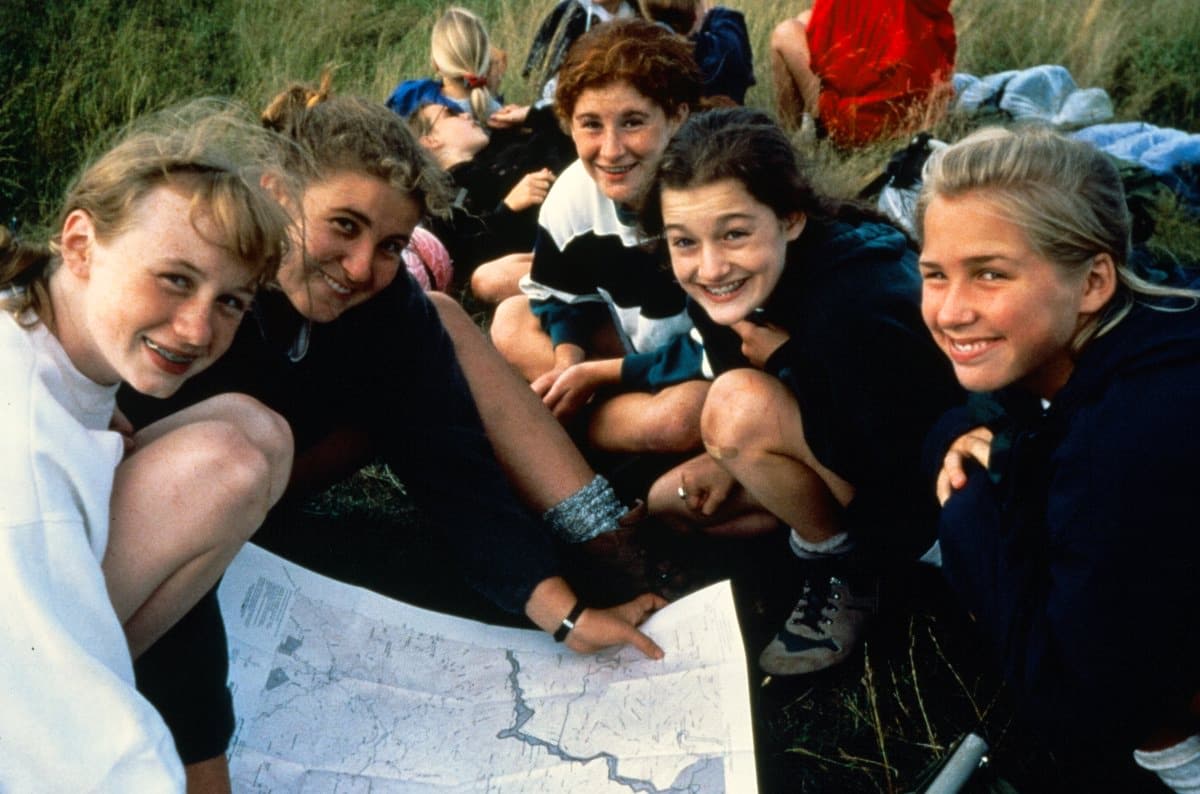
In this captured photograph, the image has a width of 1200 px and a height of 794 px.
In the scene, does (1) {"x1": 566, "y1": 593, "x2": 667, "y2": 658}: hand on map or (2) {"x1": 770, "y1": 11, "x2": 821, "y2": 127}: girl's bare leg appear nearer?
(1) {"x1": 566, "y1": 593, "x2": 667, "y2": 658}: hand on map

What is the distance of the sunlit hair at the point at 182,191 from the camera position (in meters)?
1.66

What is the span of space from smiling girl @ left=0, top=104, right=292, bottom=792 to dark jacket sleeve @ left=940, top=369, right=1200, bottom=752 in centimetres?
112

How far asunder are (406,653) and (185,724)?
47cm

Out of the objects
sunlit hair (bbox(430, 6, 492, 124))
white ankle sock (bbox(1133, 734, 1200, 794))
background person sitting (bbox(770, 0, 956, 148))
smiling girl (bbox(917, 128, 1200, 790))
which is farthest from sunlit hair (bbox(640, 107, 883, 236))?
background person sitting (bbox(770, 0, 956, 148))

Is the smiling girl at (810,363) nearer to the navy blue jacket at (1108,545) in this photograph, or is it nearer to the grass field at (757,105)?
the grass field at (757,105)

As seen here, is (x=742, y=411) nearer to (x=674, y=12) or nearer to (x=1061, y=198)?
(x=1061, y=198)

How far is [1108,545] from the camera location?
1502 mm

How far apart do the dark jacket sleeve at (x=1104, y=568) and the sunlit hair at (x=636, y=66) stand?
141 cm

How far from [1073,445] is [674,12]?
2.72m

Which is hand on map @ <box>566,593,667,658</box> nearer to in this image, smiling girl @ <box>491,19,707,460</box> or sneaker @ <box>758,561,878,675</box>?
sneaker @ <box>758,561,878,675</box>

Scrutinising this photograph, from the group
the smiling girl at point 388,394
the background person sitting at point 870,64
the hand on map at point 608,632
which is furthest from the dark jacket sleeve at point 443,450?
the background person sitting at point 870,64

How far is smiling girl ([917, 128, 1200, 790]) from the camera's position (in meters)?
1.49

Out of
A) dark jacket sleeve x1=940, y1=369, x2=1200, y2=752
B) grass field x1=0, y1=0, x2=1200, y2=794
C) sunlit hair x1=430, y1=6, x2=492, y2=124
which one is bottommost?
grass field x1=0, y1=0, x2=1200, y2=794

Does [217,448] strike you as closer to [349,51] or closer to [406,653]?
[406,653]
